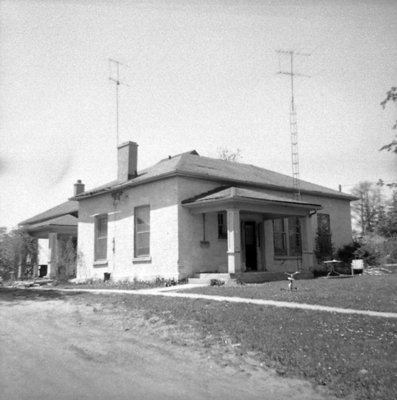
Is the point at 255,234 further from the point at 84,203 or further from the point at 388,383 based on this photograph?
the point at 388,383

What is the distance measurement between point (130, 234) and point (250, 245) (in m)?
5.38

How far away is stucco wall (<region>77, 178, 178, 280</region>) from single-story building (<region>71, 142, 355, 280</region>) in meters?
0.04

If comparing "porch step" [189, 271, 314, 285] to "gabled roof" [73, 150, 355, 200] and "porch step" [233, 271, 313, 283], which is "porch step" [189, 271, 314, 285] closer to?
"porch step" [233, 271, 313, 283]

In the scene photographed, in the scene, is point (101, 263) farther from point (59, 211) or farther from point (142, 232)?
point (59, 211)

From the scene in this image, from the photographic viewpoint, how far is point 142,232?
18891 millimetres

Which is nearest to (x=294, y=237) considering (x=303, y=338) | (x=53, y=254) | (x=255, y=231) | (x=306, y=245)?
(x=306, y=245)

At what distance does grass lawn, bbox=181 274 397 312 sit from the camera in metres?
10.6

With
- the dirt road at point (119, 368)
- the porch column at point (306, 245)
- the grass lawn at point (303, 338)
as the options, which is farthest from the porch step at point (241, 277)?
the dirt road at point (119, 368)

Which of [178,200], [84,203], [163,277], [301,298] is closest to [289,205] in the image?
[178,200]

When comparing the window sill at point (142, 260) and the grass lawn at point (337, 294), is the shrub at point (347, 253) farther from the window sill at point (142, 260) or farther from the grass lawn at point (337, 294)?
the window sill at point (142, 260)

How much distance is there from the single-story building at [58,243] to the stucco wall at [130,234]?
2.40 feet

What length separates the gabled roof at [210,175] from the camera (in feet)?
59.7

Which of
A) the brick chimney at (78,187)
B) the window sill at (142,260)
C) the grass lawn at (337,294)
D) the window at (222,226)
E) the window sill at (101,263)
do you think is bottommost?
the grass lawn at (337,294)

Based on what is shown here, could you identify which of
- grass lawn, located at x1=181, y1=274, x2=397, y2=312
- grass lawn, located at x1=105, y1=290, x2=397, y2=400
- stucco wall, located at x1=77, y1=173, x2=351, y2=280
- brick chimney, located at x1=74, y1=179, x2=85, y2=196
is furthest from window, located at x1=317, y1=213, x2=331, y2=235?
grass lawn, located at x1=105, y1=290, x2=397, y2=400
